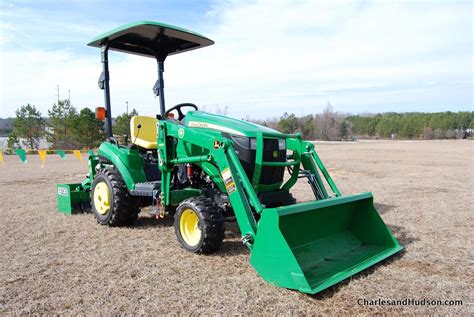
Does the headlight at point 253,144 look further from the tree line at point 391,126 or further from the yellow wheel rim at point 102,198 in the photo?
the tree line at point 391,126

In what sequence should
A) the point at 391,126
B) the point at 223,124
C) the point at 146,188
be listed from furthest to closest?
the point at 391,126
the point at 146,188
the point at 223,124

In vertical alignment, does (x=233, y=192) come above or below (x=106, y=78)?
below

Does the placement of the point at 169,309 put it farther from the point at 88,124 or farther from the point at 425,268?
the point at 88,124

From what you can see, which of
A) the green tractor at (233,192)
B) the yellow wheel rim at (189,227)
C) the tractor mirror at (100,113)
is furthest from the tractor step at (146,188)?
the tractor mirror at (100,113)

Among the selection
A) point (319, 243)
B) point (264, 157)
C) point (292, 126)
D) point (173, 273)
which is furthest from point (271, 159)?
point (292, 126)

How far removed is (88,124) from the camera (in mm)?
35344

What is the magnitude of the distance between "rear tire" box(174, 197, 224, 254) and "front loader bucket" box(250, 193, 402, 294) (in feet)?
2.39

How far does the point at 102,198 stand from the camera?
6.09 m

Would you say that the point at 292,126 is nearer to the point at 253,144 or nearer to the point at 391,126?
the point at 391,126

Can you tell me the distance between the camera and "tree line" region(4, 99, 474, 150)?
119 ft

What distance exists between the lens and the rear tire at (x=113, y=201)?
5754 mm

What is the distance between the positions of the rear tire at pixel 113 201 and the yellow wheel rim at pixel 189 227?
1412 mm

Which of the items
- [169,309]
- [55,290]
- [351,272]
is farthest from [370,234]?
[55,290]

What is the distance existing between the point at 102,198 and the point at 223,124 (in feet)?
7.65
